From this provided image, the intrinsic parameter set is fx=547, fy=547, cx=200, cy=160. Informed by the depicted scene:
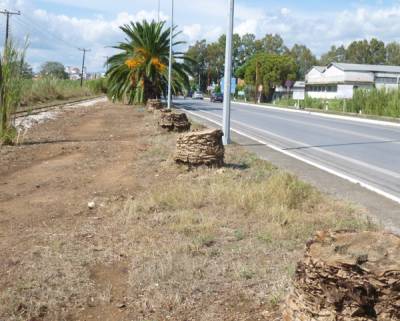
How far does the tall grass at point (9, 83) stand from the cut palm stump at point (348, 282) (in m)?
10.8

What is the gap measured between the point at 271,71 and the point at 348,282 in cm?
8144

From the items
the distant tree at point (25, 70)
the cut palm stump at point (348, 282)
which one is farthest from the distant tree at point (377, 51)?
the cut palm stump at point (348, 282)

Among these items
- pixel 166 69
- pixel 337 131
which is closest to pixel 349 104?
pixel 166 69

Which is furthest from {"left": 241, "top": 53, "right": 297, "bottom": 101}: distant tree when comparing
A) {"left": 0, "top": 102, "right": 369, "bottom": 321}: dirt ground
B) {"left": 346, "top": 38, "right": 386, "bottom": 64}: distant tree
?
{"left": 0, "top": 102, "right": 369, "bottom": 321}: dirt ground

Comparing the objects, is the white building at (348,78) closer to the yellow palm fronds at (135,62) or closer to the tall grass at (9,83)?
the yellow palm fronds at (135,62)

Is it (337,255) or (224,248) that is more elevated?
(337,255)

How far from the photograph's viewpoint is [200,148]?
30.8 feet

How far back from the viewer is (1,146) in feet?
43.0

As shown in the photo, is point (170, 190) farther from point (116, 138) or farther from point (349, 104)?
point (349, 104)

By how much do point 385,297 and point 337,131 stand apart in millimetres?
18812

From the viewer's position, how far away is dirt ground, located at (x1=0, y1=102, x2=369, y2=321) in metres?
4.04

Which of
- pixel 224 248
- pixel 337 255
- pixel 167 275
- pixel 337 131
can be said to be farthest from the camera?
pixel 337 131

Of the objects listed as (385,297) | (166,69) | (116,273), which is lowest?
(116,273)

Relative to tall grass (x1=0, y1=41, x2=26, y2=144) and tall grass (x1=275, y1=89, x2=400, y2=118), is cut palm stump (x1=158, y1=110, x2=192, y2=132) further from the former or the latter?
tall grass (x1=275, y1=89, x2=400, y2=118)
